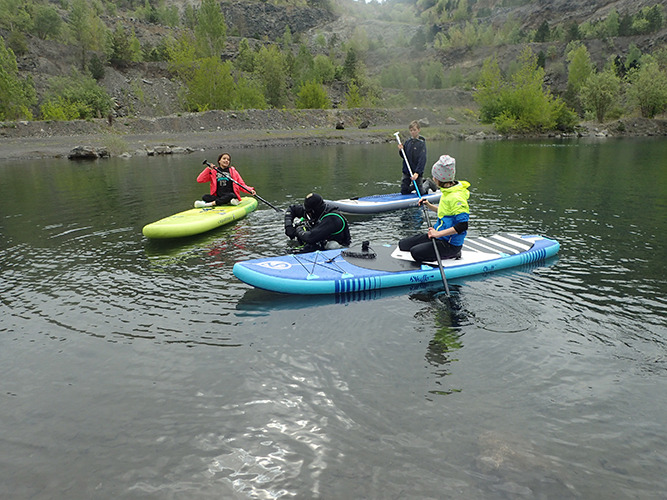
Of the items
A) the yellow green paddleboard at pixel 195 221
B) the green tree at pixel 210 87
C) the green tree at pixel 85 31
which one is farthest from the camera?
the green tree at pixel 85 31

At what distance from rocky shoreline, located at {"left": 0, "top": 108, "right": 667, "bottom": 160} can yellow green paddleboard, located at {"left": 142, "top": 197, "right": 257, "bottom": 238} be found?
98.8 feet

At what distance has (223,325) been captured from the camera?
7891mm

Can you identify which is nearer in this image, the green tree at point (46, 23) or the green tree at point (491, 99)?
the green tree at point (491, 99)

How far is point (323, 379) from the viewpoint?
6.24 m

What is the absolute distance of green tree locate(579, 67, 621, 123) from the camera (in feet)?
213

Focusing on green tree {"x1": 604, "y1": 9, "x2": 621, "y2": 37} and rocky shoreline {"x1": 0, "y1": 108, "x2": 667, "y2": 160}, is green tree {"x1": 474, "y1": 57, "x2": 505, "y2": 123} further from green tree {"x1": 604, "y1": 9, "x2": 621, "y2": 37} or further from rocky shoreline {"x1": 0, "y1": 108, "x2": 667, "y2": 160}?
green tree {"x1": 604, "y1": 9, "x2": 621, "y2": 37}

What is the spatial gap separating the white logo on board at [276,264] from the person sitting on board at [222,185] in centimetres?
683

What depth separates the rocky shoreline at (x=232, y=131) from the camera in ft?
142

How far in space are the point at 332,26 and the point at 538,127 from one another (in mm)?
134305

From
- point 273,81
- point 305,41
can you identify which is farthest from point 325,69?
point 305,41

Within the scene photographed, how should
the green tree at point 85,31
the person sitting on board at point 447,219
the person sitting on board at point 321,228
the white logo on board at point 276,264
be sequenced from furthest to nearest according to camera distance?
the green tree at point 85,31 < the person sitting on board at point 321,228 < the white logo on board at point 276,264 < the person sitting on board at point 447,219

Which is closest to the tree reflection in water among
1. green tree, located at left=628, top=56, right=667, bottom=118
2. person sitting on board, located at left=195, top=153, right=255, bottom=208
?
person sitting on board, located at left=195, top=153, right=255, bottom=208

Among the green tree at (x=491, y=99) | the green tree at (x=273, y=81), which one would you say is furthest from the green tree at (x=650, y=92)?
the green tree at (x=273, y=81)

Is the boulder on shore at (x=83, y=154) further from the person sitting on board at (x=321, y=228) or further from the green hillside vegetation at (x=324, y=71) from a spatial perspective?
the person sitting on board at (x=321, y=228)
